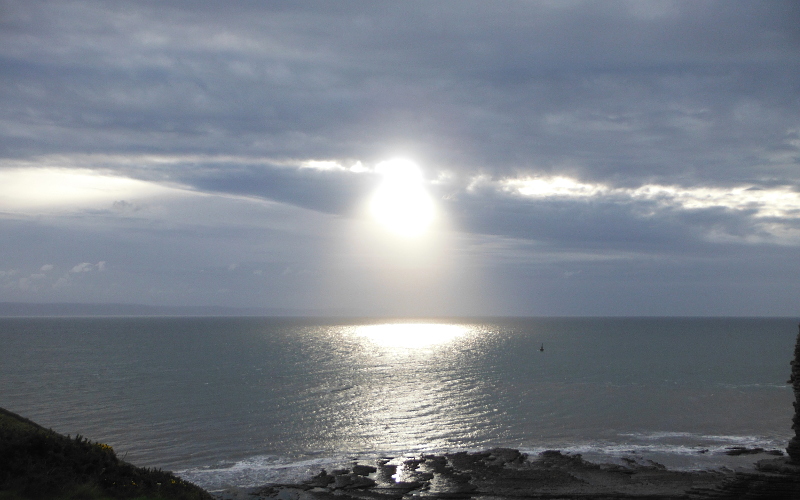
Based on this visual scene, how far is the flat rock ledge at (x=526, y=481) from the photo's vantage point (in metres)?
31.0

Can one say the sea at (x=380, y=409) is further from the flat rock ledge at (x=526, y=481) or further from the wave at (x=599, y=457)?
the flat rock ledge at (x=526, y=481)

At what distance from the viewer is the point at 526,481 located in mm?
37281

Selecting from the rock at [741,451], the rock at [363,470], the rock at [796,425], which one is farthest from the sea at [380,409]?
the rock at [796,425]

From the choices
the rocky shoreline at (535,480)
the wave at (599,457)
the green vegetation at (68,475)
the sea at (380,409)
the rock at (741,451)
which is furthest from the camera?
the sea at (380,409)

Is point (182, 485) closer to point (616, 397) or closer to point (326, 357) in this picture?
point (616, 397)

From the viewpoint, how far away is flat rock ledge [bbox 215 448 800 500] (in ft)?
102

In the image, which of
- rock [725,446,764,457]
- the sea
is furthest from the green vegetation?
rock [725,446,764,457]

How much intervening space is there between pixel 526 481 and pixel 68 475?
28150 mm

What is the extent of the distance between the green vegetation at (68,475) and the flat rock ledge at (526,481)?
37.9 ft

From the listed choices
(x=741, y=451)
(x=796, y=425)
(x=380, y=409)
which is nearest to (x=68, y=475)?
(x=796, y=425)

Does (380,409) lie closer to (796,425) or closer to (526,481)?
(526,481)

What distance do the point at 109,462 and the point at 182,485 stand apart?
330 centimetres

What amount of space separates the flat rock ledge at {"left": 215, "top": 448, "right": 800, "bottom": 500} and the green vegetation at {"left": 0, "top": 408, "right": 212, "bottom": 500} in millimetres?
11562

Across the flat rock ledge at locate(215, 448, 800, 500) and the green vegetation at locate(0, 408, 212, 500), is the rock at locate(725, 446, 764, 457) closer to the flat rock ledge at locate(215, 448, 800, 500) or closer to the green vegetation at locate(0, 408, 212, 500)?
the flat rock ledge at locate(215, 448, 800, 500)
